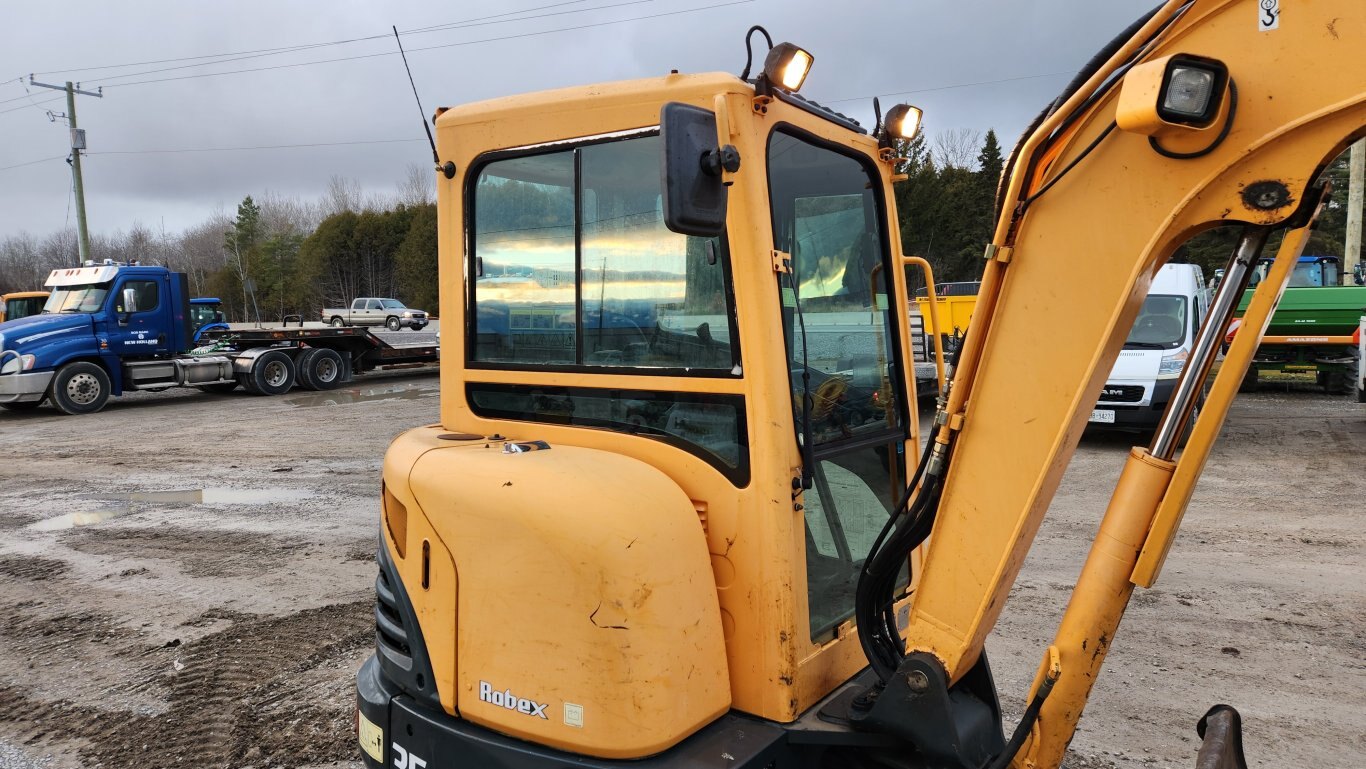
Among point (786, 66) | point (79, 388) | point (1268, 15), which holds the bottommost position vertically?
point (79, 388)

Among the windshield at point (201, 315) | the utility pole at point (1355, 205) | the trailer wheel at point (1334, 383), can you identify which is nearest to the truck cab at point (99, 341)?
the windshield at point (201, 315)

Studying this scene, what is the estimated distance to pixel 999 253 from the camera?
1922mm

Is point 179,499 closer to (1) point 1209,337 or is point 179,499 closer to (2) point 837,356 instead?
(2) point 837,356

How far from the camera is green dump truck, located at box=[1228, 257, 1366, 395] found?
45.1 feet

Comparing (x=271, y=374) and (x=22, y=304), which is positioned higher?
(x=22, y=304)

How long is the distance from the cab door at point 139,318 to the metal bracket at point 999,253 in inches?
707

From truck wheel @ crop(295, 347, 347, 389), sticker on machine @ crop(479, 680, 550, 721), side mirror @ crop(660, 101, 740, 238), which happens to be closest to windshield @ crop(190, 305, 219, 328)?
truck wheel @ crop(295, 347, 347, 389)

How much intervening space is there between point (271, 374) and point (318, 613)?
1425cm

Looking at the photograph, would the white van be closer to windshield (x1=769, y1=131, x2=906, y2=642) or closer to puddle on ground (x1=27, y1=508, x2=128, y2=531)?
windshield (x1=769, y1=131, x2=906, y2=642)

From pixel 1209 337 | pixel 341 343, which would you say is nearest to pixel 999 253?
pixel 1209 337

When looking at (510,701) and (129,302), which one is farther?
(129,302)

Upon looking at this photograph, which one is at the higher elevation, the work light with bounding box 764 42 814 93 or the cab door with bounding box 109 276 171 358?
the work light with bounding box 764 42 814 93

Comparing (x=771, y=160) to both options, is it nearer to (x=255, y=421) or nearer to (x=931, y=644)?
(x=931, y=644)

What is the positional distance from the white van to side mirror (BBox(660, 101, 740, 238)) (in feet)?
28.1
